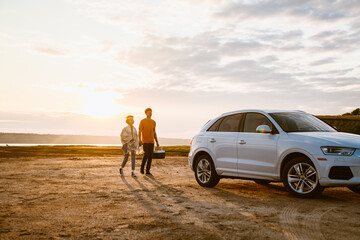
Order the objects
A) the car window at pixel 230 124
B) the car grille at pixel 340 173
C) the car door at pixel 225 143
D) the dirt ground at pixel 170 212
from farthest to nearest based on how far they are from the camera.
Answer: the car window at pixel 230 124, the car door at pixel 225 143, the car grille at pixel 340 173, the dirt ground at pixel 170 212

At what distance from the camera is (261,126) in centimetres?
897

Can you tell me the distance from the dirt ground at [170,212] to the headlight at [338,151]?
987 millimetres

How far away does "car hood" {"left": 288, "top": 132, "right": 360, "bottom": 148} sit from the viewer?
8.01m

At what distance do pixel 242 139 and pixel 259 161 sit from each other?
72 cm

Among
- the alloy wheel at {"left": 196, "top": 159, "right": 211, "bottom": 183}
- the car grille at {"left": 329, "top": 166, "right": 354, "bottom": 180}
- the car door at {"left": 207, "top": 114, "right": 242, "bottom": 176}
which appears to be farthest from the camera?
the alloy wheel at {"left": 196, "top": 159, "right": 211, "bottom": 183}

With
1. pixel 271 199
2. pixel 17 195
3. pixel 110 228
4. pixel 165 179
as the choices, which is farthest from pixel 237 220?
pixel 165 179

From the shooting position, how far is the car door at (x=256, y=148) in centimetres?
898

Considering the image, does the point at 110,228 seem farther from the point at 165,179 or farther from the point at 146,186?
the point at 165,179

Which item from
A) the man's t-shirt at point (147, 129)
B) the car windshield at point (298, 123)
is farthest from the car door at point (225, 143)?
the man's t-shirt at point (147, 129)

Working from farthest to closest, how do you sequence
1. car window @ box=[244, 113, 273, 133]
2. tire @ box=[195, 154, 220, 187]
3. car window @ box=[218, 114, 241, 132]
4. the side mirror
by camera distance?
tire @ box=[195, 154, 220, 187]
car window @ box=[218, 114, 241, 132]
car window @ box=[244, 113, 273, 133]
the side mirror

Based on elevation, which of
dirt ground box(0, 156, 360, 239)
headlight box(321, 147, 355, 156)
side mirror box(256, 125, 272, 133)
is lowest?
dirt ground box(0, 156, 360, 239)

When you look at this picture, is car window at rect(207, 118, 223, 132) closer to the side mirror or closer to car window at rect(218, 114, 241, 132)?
car window at rect(218, 114, 241, 132)

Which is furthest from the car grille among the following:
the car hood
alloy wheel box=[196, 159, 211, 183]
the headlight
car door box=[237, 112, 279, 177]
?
alloy wheel box=[196, 159, 211, 183]

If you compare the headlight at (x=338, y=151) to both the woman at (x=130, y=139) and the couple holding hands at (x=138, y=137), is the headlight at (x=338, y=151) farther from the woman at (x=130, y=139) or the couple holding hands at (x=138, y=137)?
the woman at (x=130, y=139)
